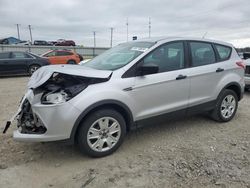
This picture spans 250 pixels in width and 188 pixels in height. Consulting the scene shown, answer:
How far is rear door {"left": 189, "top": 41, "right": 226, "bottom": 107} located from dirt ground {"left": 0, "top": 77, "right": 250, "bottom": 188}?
639 mm

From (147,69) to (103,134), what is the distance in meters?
1.13

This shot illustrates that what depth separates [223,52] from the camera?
5020 mm

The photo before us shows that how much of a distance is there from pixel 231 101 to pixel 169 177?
2.74 m

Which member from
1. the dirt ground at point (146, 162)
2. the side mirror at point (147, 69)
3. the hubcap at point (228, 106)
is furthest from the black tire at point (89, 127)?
the hubcap at point (228, 106)

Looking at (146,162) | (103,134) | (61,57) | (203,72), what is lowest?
(146,162)

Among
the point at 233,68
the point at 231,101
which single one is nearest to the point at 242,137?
the point at 231,101

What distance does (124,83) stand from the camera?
3.61 meters

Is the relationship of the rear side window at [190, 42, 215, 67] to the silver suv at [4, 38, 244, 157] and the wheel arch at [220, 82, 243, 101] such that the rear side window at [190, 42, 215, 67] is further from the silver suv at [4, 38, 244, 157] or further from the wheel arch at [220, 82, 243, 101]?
the wheel arch at [220, 82, 243, 101]

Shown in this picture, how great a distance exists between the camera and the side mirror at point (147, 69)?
12.1 feet

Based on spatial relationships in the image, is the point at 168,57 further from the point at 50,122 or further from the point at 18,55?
the point at 18,55

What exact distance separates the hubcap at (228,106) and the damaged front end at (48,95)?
8.85ft

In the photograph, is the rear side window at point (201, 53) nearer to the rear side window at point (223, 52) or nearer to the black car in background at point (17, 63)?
the rear side window at point (223, 52)

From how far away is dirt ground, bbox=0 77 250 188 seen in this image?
302 centimetres

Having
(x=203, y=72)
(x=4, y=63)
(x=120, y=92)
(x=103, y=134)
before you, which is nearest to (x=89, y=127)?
(x=103, y=134)
